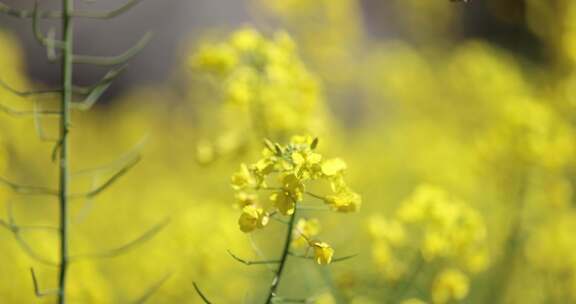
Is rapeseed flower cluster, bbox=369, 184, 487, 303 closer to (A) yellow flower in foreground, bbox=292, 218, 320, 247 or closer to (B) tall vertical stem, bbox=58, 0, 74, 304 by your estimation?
(A) yellow flower in foreground, bbox=292, 218, 320, 247

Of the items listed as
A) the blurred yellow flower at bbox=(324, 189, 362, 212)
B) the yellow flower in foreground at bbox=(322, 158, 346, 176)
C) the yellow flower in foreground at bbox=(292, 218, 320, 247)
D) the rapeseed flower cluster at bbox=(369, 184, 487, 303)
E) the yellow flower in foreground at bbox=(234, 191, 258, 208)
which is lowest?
the rapeseed flower cluster at bbox=(369, 184, 487, 303)

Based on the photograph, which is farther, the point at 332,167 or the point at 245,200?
the point at 245,200

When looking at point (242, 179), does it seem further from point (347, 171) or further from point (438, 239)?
point (347, 171)

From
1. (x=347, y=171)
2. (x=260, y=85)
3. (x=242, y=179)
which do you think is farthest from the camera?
(x=347, y=171)

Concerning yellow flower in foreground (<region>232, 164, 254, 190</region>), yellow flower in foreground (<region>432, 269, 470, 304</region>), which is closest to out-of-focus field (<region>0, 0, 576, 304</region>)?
yellow flower in foreground (<region>432, 269, 470, 304</region>)

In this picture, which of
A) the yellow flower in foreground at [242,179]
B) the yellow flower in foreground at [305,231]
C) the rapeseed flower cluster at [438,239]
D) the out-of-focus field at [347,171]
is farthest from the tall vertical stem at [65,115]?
the rapeseed flower cluster at [438,239]

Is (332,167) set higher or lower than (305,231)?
higher

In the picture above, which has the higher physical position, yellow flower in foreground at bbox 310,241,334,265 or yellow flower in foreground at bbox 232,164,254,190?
yellow flower in foreground at bbox 232,164,254,190

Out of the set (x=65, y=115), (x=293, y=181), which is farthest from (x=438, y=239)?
(x=65, y=115)

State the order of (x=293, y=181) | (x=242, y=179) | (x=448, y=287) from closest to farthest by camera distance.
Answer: (x=293, y=181)
(x=242, y=179)
(x=448, y=287)
